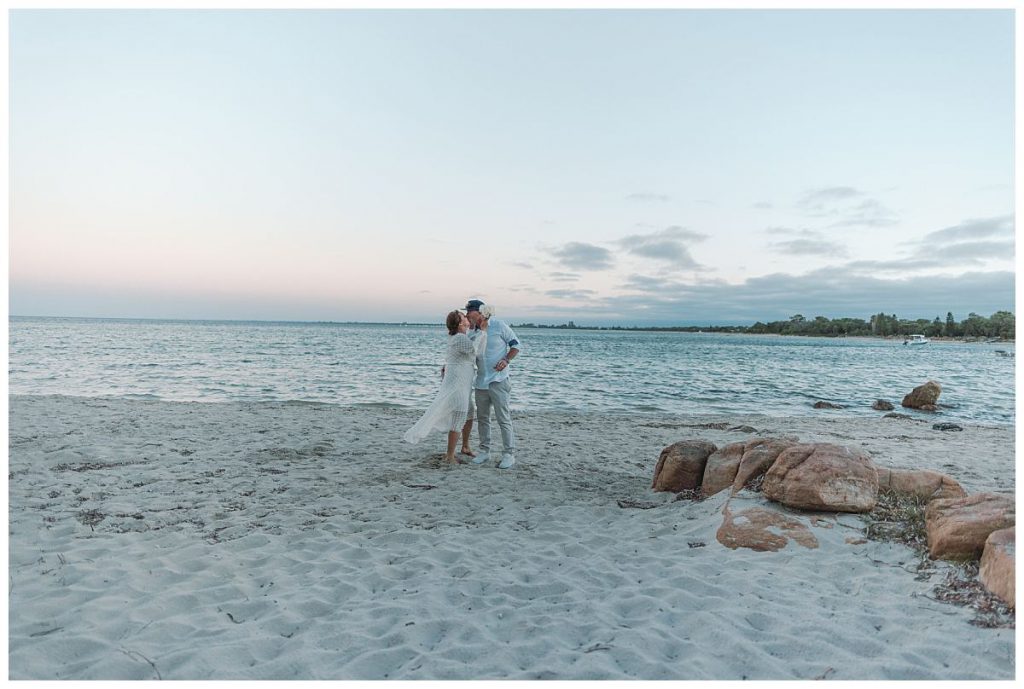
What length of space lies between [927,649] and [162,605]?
16.1 ft

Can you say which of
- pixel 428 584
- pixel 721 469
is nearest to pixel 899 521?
pixel 721 469

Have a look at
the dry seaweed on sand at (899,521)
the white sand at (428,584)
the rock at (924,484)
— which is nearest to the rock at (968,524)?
the dry seaweed on sand at (899,521)

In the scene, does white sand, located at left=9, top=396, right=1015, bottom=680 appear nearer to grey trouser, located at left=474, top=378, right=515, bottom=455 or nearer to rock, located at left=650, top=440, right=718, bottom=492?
rock, located at left=650, top=440, right=718, bottom=492

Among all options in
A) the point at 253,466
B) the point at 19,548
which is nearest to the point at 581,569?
the point at 19,548

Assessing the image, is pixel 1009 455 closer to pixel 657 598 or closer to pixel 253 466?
pixel 657 598

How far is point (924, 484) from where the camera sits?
6.18 meters

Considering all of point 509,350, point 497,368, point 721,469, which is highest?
point 509,350

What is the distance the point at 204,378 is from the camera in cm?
2403

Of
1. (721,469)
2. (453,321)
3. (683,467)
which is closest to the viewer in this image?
(721,469)

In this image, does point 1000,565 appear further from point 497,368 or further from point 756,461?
point 497,368

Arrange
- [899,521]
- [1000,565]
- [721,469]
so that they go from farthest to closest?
[721,469]
[899,521]
[1000,565]

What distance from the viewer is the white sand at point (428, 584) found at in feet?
11.7

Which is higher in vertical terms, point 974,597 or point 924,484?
point 924,484

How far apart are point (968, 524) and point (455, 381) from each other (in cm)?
584
